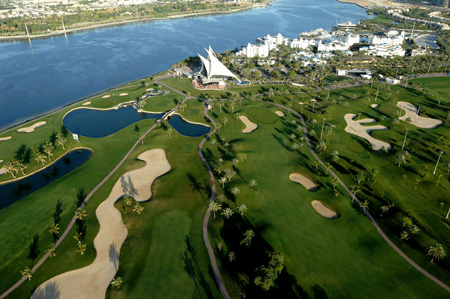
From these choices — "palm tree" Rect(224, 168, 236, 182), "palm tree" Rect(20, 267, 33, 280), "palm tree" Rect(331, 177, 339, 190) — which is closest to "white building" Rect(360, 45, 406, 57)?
"palm tree" Rect(331, 177, 339, 190)

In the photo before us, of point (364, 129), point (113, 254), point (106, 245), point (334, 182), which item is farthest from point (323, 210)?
point (106, 245)

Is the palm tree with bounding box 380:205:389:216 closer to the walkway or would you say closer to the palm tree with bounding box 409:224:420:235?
the palm tree with bounding box 409:224:420:235

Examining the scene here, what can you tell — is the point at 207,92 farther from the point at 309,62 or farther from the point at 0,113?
the point at 0,113

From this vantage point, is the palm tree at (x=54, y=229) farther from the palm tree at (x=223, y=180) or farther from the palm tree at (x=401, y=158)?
the palm tree at (x=401, y=158)

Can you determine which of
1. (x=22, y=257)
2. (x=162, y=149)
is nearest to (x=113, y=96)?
(x=162, y=149)

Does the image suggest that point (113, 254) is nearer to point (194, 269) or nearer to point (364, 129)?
point (194, 269)

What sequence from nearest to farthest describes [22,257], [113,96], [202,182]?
[22,257]
[202,182]
[113,96]

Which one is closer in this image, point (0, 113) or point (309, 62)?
point (0, 113)
